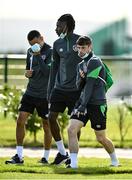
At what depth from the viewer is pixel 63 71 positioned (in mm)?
14141

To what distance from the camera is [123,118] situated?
807 inches

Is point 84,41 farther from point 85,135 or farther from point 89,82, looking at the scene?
point 85,135

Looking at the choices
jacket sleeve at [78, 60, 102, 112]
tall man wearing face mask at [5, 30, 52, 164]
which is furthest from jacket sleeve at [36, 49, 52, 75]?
jacket sleeve at [78, 60, 102, 112]

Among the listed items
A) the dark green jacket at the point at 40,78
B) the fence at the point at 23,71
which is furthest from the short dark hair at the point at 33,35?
the fence at the point at 23,71

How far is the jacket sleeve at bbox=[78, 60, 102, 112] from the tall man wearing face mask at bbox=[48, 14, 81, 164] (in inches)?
33.6

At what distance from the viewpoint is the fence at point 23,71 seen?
24.1 metres

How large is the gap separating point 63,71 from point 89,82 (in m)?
1.00

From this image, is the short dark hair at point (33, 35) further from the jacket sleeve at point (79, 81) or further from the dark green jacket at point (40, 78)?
the jacket sleeve at point (79, 81)

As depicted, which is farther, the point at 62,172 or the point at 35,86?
the point at 35,86

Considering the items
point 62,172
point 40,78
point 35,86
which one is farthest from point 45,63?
point 62,172

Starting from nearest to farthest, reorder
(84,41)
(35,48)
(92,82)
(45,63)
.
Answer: (92,82)
(84,41)
(35,48)
(45,63)

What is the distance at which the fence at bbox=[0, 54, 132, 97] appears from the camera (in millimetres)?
24078

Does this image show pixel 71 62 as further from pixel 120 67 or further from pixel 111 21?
pixel 111 21

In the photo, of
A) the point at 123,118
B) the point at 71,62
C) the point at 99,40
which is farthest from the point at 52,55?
the point at 99,40
